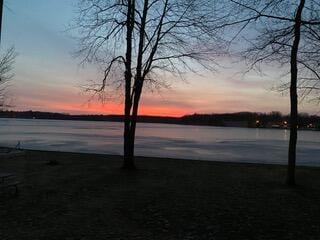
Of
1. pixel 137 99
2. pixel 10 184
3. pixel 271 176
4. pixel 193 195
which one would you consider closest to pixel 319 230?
pixel 193 195

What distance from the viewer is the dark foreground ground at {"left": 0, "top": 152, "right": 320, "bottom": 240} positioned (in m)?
7.88

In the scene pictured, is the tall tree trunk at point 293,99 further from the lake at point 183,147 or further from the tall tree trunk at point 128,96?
the lake at point 183,147

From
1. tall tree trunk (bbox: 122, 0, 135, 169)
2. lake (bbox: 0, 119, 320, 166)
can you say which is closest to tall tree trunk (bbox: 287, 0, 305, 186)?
tall tree trunk (bbox: 122, 0, 135, 169)

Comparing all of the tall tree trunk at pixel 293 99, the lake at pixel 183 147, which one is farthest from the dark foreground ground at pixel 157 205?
the lake at pixel 183 147

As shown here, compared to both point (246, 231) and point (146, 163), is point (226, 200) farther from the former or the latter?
point (146, 163)

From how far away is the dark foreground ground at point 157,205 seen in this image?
7875mm

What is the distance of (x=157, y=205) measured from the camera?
33.3ft

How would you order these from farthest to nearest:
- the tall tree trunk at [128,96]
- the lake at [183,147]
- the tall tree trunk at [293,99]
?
the lake at [183,147] → the tall tree trunk at [128,96] → the tall tree trunk at [293,99]

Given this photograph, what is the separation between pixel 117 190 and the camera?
1219cm

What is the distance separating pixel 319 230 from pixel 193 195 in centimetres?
393

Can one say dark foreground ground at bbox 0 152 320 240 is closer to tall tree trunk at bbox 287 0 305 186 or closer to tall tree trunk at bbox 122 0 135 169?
tall tree trunk at bbox 287 0 305 186

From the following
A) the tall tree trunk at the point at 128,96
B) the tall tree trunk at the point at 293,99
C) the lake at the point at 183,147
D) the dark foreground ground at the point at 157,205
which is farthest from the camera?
the lake at the point at 183,147

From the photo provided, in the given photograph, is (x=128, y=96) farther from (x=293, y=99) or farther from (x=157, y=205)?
(x=157, y=205)

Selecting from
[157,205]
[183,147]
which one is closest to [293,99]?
[157,205]
